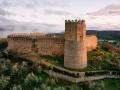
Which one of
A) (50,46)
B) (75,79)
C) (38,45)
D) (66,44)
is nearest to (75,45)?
(66,44)

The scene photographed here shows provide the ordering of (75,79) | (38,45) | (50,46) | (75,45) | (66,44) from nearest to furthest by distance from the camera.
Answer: (75,79), (75,45), (66,44), (50,46), (38,45)

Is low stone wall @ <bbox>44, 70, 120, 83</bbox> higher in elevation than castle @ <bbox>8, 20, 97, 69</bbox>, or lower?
lower

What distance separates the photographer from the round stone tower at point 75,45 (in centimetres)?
4869

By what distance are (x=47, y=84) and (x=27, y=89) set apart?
2.73m

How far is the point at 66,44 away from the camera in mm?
49719

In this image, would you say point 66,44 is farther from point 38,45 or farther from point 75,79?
point 38,45

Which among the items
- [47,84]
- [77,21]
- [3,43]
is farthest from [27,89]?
[3,43]

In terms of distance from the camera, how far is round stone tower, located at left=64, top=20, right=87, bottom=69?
160 ft

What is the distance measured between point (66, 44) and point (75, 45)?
167 centimetres

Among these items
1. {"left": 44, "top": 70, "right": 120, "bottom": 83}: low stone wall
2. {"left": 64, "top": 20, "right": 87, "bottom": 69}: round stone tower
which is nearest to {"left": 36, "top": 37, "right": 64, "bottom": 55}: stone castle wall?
{"left": 64, "top": 20, "right": 87, "bottom": 69}: round stone tower

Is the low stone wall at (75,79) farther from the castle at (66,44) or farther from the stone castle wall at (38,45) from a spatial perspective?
the stone castle wall at (38,45)

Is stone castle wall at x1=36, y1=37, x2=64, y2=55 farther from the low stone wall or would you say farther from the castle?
the low stone wall

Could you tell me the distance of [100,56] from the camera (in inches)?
2121

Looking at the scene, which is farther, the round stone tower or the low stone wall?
the round stone tower
